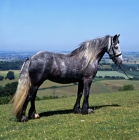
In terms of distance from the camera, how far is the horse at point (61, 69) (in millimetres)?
10664

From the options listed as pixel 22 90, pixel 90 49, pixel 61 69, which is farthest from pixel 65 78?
pixel 22 90

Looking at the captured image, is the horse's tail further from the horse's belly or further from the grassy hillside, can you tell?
the horse's belly

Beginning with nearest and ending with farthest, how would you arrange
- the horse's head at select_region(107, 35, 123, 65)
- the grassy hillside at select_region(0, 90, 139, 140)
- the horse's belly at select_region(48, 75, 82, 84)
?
the grassy hillside at select_region(0, 90, 139, 140), the horse's belly at select_region(48, 75, 82, 84), the horse's head at select_region(107, 35, 123, 65)


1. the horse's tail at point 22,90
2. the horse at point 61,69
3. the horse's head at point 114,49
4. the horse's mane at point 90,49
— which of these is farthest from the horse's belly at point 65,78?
the horse's head at point 114,49

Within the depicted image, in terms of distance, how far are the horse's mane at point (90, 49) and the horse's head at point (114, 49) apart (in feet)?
1.08

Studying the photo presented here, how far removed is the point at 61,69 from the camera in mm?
11180

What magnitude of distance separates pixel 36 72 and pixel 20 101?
133 cm

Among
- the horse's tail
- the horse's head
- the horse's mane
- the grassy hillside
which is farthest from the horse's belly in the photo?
the horse's head

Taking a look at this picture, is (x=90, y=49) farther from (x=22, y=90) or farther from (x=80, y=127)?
(x=80, y=127)

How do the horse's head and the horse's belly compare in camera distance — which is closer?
the horse's belly

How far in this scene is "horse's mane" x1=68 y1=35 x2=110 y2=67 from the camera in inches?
461

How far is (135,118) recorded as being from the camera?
33.4 ft

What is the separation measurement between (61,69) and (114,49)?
9.15 feet

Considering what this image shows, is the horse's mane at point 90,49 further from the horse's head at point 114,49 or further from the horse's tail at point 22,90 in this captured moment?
the horse's tail at point 22,90
